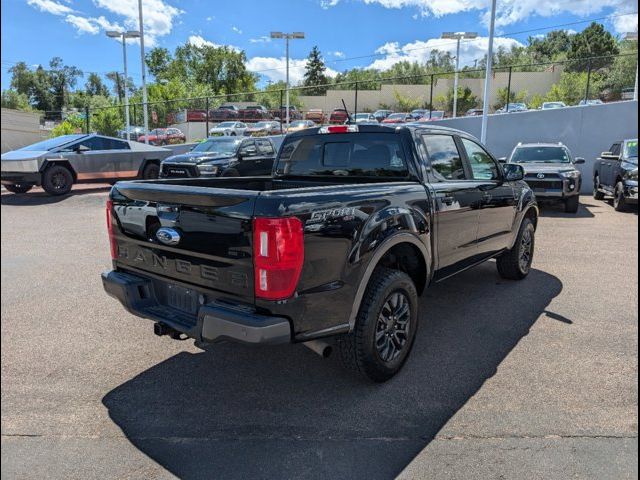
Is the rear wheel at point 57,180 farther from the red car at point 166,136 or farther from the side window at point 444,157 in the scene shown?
the red car at point 166,136

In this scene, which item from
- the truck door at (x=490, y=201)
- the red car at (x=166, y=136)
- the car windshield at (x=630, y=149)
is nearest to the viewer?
the truck door at (x=490, y=201)

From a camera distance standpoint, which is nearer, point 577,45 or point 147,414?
point 147,414

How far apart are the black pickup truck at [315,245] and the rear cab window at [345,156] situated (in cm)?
1

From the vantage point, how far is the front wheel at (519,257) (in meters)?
6.04

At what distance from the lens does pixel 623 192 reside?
12.0 metres

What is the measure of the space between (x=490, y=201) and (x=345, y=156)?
168 centimetres

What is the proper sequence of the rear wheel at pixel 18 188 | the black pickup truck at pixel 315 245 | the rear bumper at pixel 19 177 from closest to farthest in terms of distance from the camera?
the black pickup truck at pixel 315 245 < the rear bumper at pixel 19 177 < the rear wheel at pixel 18 188

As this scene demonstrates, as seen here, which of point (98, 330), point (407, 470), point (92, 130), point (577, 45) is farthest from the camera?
point (577, 45)

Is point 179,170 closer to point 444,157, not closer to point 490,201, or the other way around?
point 490,201

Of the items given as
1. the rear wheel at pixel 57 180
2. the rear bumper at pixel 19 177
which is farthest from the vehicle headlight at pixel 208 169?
the rear bumper at pixel 19 177

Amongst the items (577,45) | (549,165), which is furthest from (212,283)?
(577,45)

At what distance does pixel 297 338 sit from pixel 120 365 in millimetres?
1726

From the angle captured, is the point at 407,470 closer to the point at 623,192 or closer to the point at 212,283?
the point at 212,283

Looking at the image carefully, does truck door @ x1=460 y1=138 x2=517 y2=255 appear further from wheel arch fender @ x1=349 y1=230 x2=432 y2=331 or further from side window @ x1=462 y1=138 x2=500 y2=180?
wheel arch fender @ x1=349 y1=230 x2=432 y2=331
